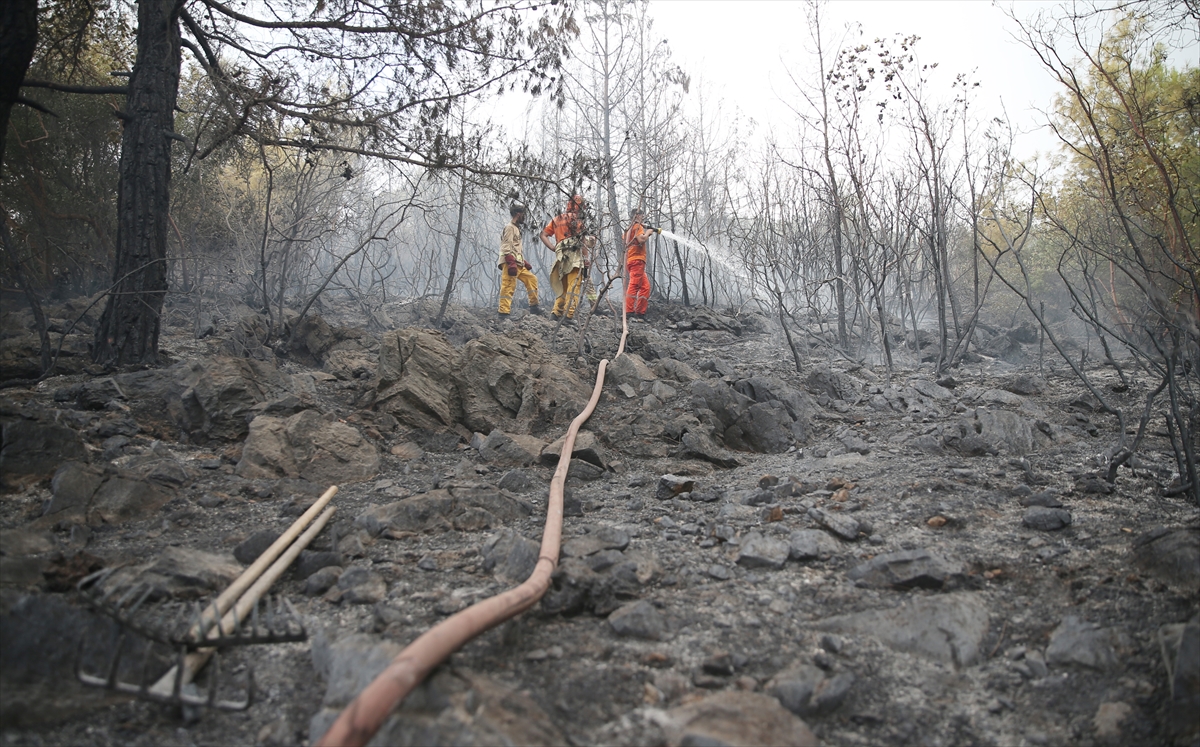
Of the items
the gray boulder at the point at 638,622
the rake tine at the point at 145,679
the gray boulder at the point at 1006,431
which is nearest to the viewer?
the rake tine at the point at 145,679

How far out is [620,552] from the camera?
7.86 feet

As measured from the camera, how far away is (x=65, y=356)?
4871 millimetres

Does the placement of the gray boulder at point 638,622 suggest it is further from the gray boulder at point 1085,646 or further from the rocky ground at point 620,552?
the gray boulder at point 1085,646

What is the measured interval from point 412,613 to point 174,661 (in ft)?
2.05

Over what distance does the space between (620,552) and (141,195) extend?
466 cm

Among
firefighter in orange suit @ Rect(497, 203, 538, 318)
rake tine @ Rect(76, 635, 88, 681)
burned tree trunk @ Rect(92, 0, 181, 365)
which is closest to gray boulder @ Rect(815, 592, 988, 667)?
rake tine @ Rect(76, 635, 88, 681)

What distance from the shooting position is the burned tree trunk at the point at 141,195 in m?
4.75

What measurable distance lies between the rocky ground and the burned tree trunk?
0.31m

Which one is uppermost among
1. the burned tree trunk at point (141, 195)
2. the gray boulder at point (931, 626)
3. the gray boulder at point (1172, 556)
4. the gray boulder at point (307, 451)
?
the burned tree trunk at point (141, 195)

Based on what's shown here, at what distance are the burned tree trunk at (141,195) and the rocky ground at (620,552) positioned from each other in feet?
1.02

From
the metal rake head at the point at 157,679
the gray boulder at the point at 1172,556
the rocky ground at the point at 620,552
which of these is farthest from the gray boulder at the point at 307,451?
the gray boulder at the point at 1172,556

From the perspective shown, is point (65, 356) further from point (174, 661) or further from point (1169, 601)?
point (1169, 601)

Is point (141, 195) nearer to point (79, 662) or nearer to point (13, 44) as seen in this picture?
point (13, 44)

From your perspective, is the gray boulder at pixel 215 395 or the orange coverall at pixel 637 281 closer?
the gray boulder at pixel 215 395
